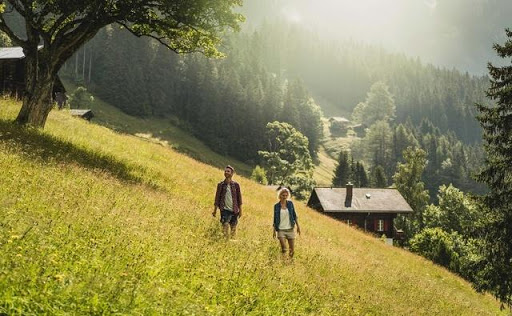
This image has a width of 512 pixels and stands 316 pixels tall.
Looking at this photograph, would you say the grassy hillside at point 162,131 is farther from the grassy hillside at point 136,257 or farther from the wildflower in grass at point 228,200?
the wildflower in grass at point 228,200

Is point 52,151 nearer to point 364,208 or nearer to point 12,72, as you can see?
point 12,72

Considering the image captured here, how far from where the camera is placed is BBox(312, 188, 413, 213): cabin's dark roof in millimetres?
58625

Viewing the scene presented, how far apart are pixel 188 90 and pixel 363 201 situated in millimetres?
73750

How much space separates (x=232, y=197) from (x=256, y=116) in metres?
105

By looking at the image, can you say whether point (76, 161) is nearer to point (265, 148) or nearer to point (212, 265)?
point (212, 265)

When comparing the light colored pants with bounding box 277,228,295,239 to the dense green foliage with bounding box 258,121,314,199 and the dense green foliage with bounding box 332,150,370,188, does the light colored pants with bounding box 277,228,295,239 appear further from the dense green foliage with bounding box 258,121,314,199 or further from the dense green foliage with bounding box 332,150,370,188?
the dense green foliage with bounding box 332,150,370,188

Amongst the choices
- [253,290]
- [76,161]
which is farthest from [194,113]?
[253,290]

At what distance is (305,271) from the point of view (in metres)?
12.0

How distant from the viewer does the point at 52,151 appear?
14977 millimetres

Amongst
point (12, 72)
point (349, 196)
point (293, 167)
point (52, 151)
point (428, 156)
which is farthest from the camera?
point (428, 156)

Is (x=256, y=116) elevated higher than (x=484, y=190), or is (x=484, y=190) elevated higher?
(x=256, y=116)

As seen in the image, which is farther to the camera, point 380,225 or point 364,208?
point 380,225

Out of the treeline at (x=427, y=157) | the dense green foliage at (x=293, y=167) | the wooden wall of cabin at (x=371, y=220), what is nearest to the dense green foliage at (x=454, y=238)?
the wooden wall of cabin at (x=371, y=220)

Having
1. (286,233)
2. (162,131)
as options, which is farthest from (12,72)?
(162,131)
